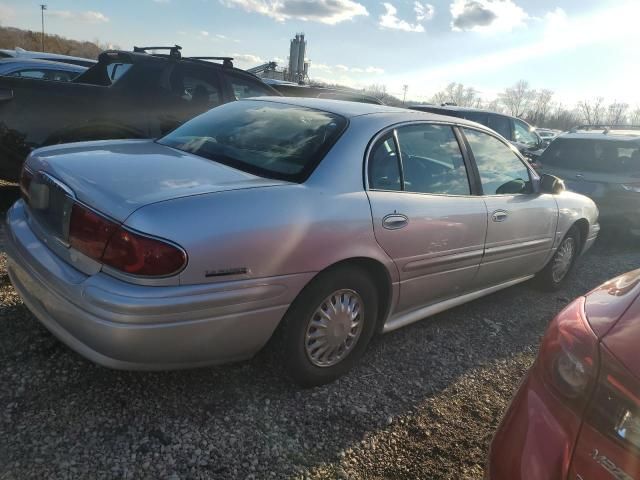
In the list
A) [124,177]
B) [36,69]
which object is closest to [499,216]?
[124,177]

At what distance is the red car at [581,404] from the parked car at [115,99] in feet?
15.0

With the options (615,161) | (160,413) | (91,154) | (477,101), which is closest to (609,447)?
(160,413)

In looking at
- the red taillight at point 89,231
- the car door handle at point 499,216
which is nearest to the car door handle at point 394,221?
the car door handle at point 499,216

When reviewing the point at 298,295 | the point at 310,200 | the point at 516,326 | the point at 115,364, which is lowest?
the point at 516,326

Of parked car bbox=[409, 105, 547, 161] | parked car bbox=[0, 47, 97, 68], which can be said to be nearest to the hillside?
parked car bbox=[0, 47, 97, 68]

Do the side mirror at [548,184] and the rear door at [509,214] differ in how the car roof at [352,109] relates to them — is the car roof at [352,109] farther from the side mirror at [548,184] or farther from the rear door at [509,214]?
the side mirror at [548,184]

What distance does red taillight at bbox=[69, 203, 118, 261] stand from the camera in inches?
81.2

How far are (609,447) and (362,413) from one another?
144cm

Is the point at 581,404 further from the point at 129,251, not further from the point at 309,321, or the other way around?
the point at 129,251

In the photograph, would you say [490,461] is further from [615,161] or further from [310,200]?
[615,161]

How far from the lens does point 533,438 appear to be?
1.49 metres

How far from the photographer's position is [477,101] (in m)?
69.1

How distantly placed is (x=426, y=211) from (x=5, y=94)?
3728mm

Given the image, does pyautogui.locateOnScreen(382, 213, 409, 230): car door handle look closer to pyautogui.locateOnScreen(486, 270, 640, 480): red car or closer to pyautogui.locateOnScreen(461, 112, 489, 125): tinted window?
pyautogui.locateOnScreen(486, 270, 640, 480): red car
